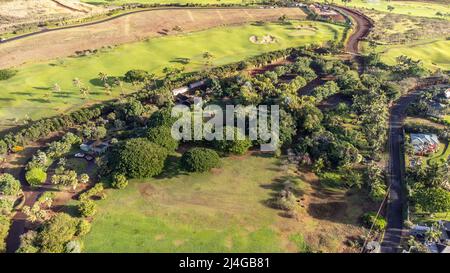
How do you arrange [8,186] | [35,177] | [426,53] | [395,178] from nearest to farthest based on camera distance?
1. [8,186]
2. [35,177]
3. [395,178]
4. [426,53]

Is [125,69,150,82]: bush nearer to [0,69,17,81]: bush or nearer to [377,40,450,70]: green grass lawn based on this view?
[0,69,17,81]: bush

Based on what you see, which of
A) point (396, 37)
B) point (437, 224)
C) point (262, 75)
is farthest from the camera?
point (396, 37)

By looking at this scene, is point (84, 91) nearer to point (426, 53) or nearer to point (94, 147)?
point (94, 147)

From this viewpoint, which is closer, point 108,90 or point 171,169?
point 171,169

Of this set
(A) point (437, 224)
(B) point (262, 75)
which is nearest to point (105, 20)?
(B) point (262, 75)

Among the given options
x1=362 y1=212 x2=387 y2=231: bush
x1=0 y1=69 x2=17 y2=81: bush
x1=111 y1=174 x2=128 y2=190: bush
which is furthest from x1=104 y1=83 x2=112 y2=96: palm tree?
x1=362 y1=212 x2=387 y2=231: bush

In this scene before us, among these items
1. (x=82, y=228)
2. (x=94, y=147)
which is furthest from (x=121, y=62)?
(x=82, y=228)
